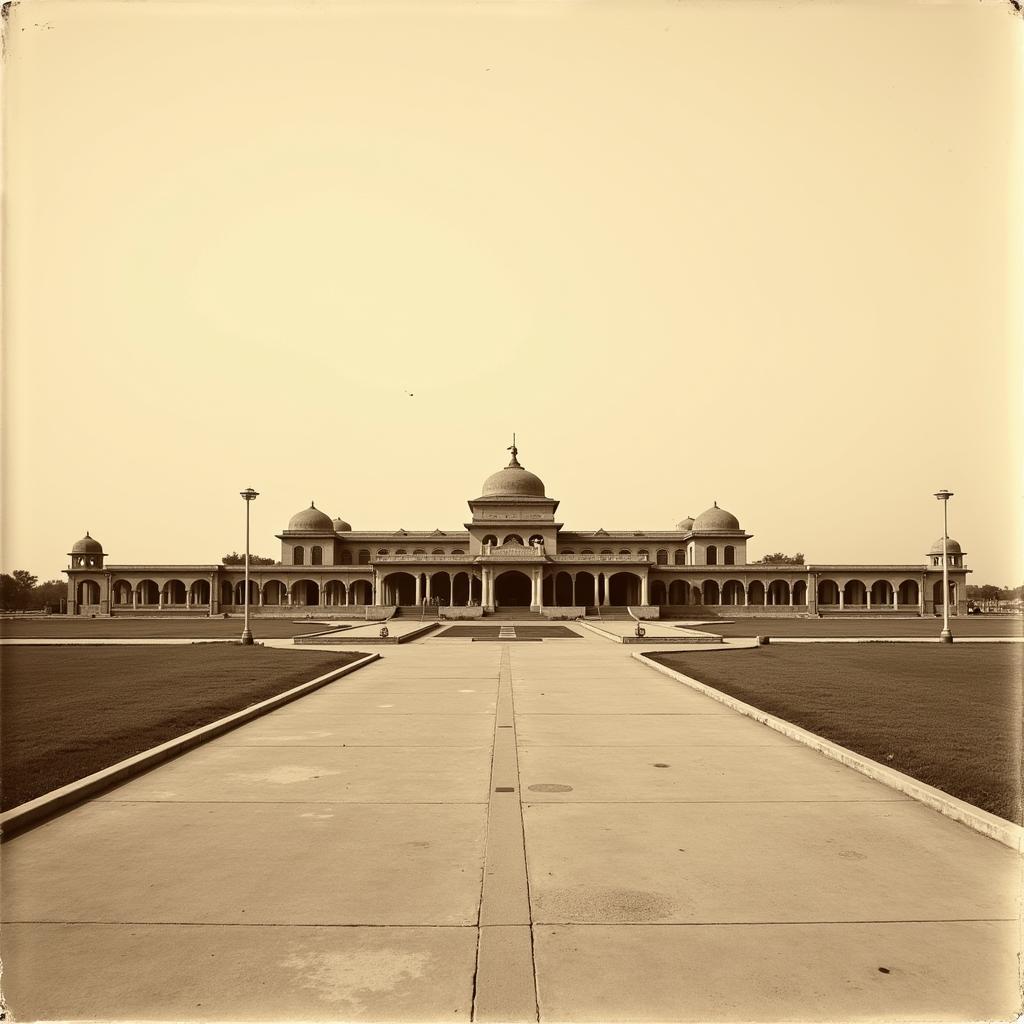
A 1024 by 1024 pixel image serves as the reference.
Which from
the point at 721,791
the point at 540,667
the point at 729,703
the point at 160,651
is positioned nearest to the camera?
the point at 721,791

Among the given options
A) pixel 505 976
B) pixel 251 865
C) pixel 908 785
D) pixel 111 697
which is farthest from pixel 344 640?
pixel 505 976

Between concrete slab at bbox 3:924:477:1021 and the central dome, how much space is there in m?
77.6

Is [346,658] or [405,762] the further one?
[346,658]

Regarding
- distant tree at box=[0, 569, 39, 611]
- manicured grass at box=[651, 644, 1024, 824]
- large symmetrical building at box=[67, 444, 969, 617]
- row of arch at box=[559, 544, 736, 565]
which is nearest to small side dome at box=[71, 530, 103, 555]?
large symmetrical building at box=[67, 444, 969, 617]

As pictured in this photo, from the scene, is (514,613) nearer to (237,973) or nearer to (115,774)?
(115,774)

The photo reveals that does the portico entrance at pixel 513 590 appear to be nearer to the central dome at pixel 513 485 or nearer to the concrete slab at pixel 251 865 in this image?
the central dome at pixel 513 485

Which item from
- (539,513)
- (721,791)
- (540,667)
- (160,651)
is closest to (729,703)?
(721,791)

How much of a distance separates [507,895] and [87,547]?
299ft

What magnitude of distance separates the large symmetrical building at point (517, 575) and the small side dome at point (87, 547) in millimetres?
118

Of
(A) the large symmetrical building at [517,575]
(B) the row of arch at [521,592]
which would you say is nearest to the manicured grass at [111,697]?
(A) the large symmetrical building at [517,575]

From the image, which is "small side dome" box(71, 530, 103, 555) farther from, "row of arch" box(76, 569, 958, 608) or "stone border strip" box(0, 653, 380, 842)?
"stone border strip" box(0, 653, 380, 842)

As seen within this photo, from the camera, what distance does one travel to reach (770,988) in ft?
16.6

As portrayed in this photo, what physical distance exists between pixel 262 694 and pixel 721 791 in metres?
10.7

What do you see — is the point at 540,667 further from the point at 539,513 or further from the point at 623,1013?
the point at 539,513
